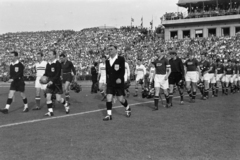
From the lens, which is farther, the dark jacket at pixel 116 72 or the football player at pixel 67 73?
the football player at pixel 67 73

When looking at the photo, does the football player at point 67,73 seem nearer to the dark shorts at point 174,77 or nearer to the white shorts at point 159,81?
the white shorts at point 159,81

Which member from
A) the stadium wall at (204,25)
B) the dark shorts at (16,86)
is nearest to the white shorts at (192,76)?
the dark shorts at (16,86)

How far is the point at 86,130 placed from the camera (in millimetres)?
7645

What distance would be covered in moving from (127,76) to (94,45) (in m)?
36.8

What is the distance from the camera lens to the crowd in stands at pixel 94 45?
39250mm

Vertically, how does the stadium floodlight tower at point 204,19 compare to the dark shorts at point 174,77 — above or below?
above

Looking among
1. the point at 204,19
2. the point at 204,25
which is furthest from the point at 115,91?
the point at 204,25

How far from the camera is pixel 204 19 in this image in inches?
2029

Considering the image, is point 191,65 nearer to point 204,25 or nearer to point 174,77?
point 174,77

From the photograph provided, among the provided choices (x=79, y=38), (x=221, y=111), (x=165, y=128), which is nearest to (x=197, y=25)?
(x=79, y=38)

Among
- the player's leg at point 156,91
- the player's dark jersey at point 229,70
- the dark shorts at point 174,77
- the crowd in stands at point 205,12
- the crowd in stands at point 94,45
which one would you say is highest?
the crowd in stands at point 205,12

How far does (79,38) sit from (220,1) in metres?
22.8

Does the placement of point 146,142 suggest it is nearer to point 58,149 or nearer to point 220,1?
point 58,149

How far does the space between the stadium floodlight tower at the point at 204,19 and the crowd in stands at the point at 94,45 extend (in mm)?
4743
